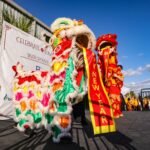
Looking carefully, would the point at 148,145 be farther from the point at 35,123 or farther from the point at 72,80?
the point at 35,123

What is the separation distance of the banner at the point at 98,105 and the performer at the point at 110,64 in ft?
11.5

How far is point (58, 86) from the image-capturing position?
361 centimetres

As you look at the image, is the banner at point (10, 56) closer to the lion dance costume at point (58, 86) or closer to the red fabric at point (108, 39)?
the red fabric at point (108, 39)

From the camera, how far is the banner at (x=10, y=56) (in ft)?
21.1

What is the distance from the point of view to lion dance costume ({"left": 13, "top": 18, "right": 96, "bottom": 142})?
3.55 metres

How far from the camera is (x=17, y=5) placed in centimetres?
819

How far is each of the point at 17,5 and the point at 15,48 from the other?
76.6 inches

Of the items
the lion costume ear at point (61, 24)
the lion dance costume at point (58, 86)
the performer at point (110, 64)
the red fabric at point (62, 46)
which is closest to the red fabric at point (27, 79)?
the lion dance costume at point (58, 86)

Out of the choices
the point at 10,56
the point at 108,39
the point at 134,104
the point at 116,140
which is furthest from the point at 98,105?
the point at 134,104

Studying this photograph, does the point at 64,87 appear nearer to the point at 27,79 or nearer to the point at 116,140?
the point at 27,79

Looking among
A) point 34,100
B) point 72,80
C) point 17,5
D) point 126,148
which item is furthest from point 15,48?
point 126,148

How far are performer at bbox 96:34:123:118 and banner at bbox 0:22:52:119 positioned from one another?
4.45 feet

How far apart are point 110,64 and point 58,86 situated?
361cm

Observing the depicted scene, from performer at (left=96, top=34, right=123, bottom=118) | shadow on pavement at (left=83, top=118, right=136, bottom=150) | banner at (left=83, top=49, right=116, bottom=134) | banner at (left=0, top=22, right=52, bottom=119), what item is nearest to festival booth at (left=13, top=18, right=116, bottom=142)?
banner at (left=83, top=49, right=116, bottom=134)
